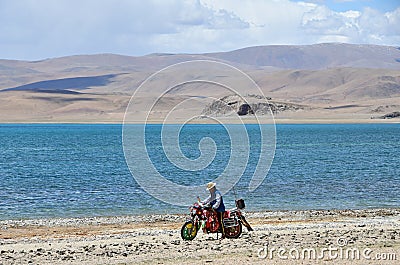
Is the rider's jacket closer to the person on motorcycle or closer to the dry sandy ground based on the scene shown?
the person on motorcycle

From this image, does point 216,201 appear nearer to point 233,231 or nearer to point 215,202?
point 215,202

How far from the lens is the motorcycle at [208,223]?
16297 millimetres

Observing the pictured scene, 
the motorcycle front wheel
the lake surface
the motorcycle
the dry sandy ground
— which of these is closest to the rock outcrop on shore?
the lake surface

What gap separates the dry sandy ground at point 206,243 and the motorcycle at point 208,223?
0.72ft

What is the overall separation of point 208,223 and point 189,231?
473 millimetres

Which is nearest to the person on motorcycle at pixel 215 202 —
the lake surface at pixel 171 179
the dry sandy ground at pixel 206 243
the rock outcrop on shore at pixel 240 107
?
the dry sandy ground at pixel 206 243

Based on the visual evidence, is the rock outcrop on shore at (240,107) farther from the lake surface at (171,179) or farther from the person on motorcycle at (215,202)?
the person on motorcycle at (215,202)

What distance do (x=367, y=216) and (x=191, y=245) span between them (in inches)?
352

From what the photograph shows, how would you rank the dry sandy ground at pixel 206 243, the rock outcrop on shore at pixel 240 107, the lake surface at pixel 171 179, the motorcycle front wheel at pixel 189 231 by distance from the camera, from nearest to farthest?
the dry sandy ground at pixel 206 243 < the motorcycle front wheel at pixel 189 231 < the lake surface at pixel 171 179 < the rock outcrop on shore at pixel 240 107

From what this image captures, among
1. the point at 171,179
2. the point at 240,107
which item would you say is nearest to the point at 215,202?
the point at 171,179

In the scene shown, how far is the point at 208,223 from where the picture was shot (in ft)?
53.8

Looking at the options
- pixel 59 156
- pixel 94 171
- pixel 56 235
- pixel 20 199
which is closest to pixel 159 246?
pixel 56 235

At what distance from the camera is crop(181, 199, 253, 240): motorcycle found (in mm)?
16297

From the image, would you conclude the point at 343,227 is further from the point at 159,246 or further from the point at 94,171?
the point at 94,171
